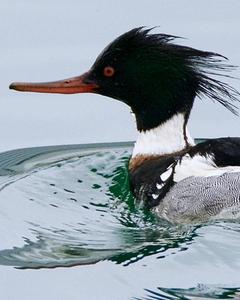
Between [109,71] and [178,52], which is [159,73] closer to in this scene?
[178,52]

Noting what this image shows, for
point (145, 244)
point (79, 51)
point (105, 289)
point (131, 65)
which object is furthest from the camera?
point (79, 51)

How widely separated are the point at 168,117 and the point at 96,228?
100 centimetres

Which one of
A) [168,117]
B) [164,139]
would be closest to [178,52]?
[168,117]

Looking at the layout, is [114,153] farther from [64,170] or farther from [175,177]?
[175,177]

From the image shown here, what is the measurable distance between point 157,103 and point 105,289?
1.83 m

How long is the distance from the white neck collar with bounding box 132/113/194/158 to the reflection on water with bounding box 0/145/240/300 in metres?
0.31

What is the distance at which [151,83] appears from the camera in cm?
845

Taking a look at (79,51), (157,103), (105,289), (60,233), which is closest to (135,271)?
(105,289)

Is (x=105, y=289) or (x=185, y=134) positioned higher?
(x=185, y=134)

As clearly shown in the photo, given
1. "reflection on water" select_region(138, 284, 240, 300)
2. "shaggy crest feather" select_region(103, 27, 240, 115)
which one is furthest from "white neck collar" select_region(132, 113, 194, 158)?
"reflection on water" select_region(138, 284, 240, 300)

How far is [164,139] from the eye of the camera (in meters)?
8.65

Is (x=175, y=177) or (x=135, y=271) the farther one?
(x=175, y=177)

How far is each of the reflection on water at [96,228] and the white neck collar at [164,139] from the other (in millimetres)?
311

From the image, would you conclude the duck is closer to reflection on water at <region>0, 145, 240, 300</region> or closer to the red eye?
the red eye
